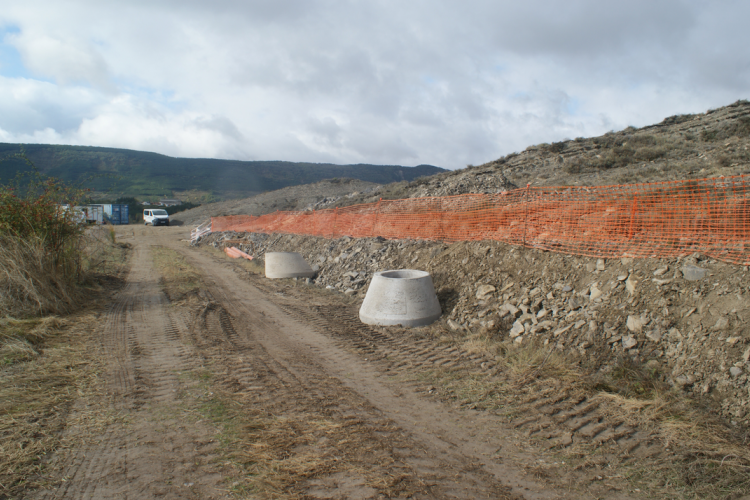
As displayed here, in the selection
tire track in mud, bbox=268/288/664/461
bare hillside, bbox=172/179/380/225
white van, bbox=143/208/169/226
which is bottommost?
tire track in mud, bbox=268/288/664/461

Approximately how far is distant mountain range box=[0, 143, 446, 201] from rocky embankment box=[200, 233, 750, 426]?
80.9 metres

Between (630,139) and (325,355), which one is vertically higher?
(630,139)

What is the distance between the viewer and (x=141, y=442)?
3.48 metres

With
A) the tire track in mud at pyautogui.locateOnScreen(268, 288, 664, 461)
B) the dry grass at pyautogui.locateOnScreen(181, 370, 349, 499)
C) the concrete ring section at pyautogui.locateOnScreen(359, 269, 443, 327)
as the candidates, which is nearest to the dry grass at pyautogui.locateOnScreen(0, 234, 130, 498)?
the dry grass at pyautogui.locateOnScreen(181, 370, 349, 499)

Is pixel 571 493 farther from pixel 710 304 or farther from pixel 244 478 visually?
pixel 710 304

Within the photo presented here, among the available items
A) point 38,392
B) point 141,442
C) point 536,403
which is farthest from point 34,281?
point 536,403

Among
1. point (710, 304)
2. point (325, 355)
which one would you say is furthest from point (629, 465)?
point (325, 355)

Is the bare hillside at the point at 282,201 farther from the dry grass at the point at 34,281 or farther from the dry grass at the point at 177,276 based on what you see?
the dry grass at the point at 34,281

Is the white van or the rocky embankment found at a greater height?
the white van

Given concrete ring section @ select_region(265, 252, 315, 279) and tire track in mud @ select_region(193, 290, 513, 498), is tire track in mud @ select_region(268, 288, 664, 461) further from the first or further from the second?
concrete ring section @ select_region(265, 252, 315, 279)

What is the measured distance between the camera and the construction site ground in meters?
2.94

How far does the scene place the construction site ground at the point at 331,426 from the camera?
9.64 ft

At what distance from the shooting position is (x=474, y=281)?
7598 mm

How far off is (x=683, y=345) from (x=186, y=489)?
4.91 metres
